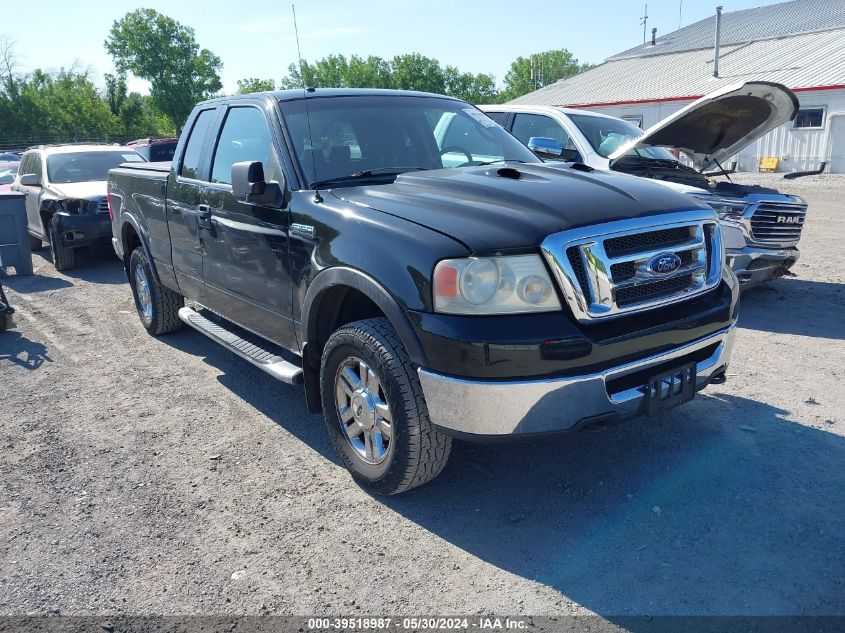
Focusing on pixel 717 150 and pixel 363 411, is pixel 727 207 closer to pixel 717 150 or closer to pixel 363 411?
pixel 717 150

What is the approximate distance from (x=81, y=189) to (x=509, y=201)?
9.04 metres

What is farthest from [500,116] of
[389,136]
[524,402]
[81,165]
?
[81,165]

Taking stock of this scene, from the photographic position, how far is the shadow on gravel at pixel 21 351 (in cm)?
583

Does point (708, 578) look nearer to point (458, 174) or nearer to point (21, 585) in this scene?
point (458, 174)

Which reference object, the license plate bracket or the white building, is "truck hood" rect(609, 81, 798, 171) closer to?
the license plate bracket

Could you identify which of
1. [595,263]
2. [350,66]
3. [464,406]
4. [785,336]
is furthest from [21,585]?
[350,66]

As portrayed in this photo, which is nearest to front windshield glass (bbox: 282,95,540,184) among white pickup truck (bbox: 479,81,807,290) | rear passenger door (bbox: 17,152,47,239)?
white pickup truck (bbox: 479,81,807,290)

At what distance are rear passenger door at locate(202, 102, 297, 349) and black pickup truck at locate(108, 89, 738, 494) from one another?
0.06 ft

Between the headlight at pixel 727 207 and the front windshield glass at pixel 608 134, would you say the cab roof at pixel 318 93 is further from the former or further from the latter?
the headlight at pixel 727 207

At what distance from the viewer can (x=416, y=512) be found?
3.32 metres

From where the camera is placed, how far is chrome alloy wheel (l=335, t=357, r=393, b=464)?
3225mm

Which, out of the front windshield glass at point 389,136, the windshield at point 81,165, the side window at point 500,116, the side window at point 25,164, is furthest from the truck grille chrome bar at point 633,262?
the side window at point 25,164

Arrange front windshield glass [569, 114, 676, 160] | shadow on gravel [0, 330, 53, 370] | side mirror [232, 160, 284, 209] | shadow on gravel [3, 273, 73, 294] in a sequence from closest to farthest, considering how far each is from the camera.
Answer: side mirror [232, 160, 284, 209]
shadow on gravel [0, 330, 53, 370]
front windshield glass [569, 114, 676, 160]
shadow on gravel [3, 273, 73, 294]

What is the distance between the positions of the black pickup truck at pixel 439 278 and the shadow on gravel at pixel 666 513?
48 cm
